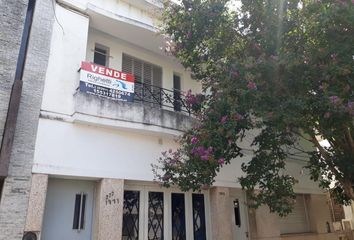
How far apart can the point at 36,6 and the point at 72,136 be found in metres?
3.37

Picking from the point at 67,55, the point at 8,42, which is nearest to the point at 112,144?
the point at 67,55

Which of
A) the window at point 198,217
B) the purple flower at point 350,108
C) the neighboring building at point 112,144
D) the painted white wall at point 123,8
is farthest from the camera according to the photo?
the window at point 198,217

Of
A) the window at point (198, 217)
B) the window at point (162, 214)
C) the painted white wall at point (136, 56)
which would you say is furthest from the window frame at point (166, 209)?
the painted white wall at point (136, 56)

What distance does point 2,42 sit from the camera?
7137mm

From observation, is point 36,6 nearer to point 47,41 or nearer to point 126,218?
point 47,41

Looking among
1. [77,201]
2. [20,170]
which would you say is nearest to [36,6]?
[20,170]

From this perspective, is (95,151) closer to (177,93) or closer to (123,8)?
(177,93)

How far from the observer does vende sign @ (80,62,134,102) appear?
799cm

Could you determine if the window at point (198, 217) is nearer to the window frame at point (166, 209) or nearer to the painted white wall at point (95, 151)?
the window frame at point (166, 209)

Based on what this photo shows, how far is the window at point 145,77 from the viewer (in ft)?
32.6

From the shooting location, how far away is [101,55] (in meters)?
9.72

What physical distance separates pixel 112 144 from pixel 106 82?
1.63 metres

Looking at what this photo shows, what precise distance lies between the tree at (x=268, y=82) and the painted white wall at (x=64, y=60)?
2684 mm

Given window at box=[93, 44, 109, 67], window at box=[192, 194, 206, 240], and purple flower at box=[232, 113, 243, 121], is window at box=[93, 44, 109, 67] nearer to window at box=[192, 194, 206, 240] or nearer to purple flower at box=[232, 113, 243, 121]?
window at box=[192, 194, 206, 240]
